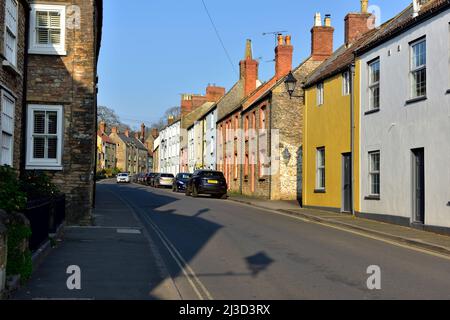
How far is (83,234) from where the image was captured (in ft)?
44.0

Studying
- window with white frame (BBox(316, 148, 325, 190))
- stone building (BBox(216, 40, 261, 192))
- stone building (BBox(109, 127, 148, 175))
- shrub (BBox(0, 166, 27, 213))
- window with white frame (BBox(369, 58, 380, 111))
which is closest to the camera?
shrub (BBox(0, 166, 27, 213))

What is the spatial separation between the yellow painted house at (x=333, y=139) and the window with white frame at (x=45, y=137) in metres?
10.3

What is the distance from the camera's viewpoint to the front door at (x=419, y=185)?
15602mm

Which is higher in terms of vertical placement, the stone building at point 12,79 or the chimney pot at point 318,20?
the chimney pot at point 318,20

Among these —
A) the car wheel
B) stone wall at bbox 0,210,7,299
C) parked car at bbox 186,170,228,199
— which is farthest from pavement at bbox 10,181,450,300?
the car wheel

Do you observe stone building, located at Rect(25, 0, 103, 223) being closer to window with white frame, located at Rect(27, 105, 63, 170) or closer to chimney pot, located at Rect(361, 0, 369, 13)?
window with white frame, located at Rect(27, 105, 63, 170)

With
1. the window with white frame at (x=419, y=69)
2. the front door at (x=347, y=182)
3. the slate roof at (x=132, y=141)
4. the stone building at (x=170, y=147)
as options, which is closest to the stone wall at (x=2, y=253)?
the window with white frame at (x=419, y=69)

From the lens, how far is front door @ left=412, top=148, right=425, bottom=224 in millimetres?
15602

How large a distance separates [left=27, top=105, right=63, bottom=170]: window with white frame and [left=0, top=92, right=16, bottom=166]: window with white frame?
1565mm

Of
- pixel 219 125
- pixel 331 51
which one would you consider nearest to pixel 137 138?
pixel 219 125

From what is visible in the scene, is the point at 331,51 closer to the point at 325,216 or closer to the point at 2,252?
the point at 325,216

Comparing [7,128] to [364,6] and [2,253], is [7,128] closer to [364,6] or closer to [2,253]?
[2,253]

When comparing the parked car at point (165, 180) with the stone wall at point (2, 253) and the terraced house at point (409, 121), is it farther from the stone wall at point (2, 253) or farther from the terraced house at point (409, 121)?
the stone wall at point (2, 253)

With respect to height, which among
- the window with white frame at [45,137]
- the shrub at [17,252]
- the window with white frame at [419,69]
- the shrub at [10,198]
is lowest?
the shrub at [17,252]
